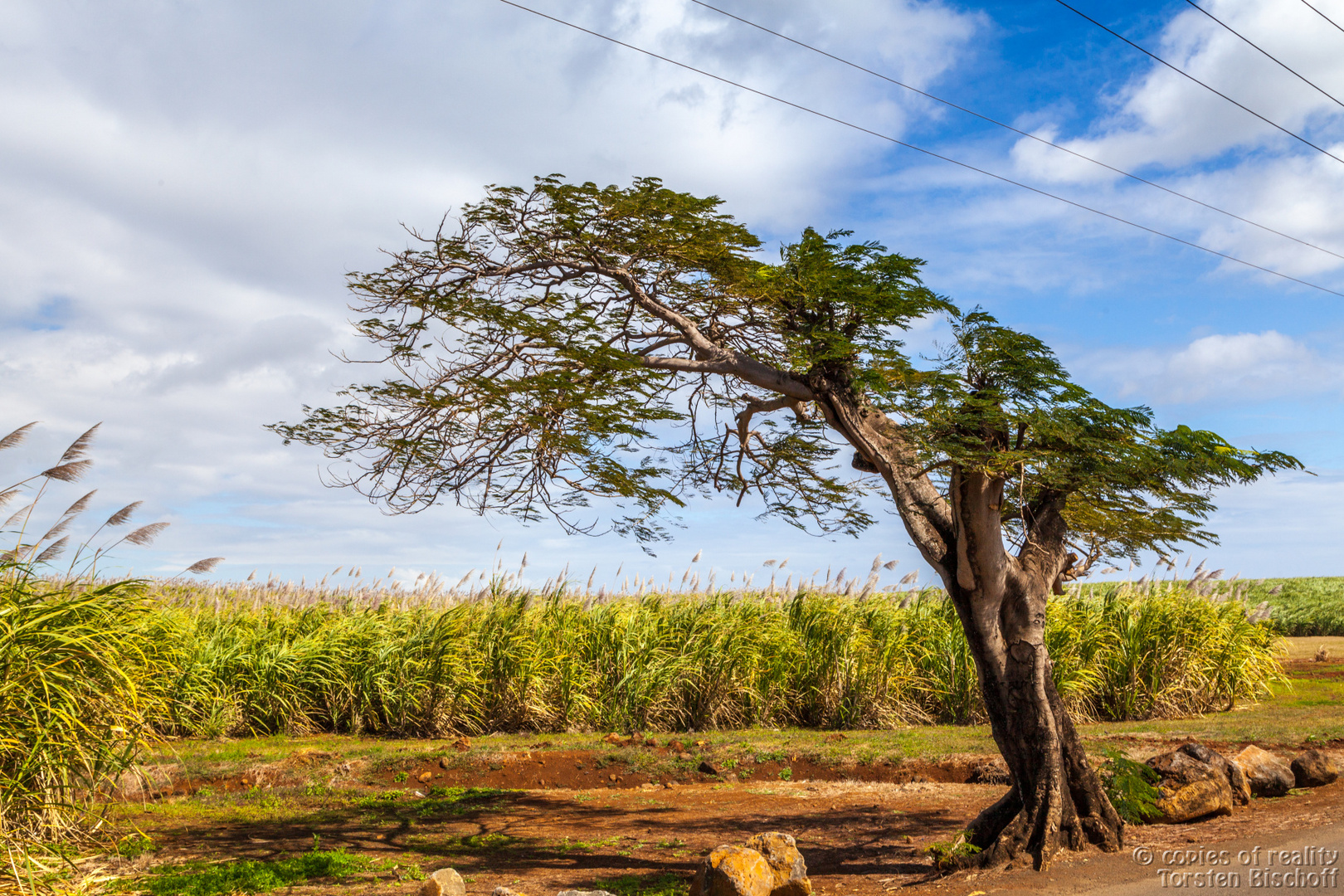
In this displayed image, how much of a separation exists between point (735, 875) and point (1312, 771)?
6.63 meters

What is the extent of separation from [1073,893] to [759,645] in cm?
726

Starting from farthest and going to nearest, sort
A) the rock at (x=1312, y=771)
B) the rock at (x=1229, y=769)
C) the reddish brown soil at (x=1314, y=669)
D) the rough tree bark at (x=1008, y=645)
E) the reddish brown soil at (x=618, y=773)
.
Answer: the reddish brown soil at (x=1314, y=669) < the reddish brown soil at (x=618, y=773) < the rock at (x=1312, y=771) < the rock at (x=1229, y=769) < the rough tree bark at (x=1008, y=645)

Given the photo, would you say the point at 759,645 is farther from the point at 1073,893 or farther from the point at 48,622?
the point at 48,622

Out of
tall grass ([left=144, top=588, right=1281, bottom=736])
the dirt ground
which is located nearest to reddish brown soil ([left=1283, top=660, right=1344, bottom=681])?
tall grass ([left=144, top=588, right=1281, bottom=736])

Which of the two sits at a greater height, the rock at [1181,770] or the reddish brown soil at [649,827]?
the rock at [1181,770]

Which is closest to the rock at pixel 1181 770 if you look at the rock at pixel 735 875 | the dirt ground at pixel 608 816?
the dirt ground at pixel 608 816

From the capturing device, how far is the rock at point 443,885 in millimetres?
5109

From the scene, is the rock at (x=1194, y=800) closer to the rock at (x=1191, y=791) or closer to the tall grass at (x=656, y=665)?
the rock at (x=1191, y=791)

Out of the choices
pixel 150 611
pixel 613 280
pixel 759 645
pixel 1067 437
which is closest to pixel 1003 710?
pixel 1067 437

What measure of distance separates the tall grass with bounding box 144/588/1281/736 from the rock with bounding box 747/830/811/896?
21.7ft

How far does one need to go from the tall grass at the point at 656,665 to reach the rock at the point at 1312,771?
12.4 feet

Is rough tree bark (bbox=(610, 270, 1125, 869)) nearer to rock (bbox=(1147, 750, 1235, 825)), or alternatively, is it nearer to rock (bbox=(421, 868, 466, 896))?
rock (bbox=(1147, 750, 1235, 825))

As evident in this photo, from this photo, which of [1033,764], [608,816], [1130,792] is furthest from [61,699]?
[1130,792]

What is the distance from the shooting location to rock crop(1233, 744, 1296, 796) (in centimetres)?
813
